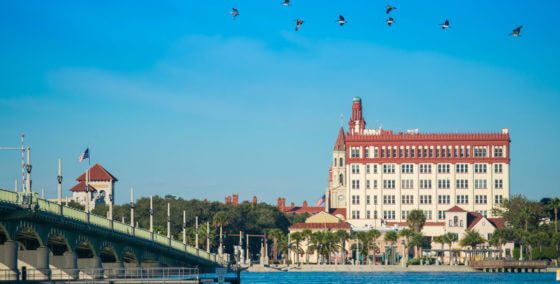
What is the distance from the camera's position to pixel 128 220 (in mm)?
196125

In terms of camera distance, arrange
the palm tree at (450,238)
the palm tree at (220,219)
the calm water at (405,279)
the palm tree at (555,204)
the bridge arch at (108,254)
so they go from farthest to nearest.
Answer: the palm tree at (220,219) → the palm tree at (555,204) → the palm tree at (450,238) → the calm water at (405,279) → the bridge arch at (108,254)

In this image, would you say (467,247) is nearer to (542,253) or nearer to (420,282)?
(542,253)

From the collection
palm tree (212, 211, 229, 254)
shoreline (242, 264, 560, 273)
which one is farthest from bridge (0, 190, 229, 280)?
palm tree (212, 211, 229, 254)

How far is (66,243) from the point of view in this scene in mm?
87125

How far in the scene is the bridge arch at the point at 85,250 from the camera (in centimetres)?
9225

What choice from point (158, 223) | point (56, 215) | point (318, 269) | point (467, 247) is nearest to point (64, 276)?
point (56, 215)

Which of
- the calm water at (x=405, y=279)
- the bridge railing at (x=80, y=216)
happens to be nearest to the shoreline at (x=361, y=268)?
the calm water at (x=405, y=279)

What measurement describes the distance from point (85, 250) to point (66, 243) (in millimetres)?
13859

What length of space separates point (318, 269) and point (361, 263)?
663 inches

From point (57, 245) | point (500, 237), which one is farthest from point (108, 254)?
point (500, 237)

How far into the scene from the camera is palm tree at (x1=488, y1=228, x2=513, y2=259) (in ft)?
594

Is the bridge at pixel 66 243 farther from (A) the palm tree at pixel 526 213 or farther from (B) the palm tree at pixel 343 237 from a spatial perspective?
(A) the palm tree at pixel 526 213

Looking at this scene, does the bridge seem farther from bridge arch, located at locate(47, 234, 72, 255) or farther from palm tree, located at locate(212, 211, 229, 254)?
palm tree, located at locate(212, 211, 229, 254)

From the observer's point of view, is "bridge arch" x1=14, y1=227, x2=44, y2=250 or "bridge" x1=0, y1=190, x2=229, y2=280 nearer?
"bridge" x1=0, y1=190, x2=229, y2=280
